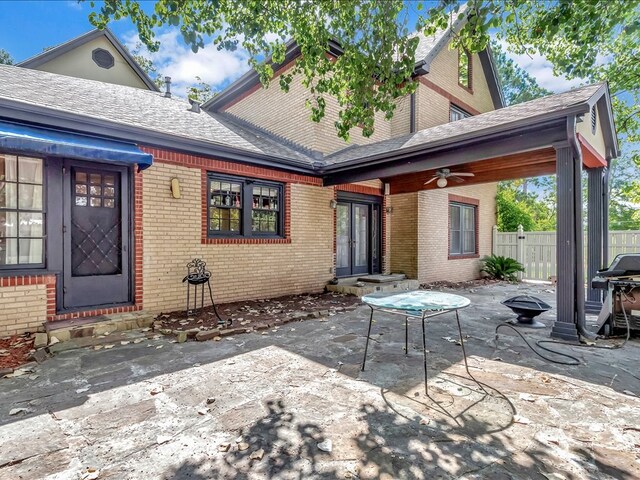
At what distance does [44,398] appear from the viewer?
307cm

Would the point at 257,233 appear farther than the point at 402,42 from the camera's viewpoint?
Yes

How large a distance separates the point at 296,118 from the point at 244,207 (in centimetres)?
392

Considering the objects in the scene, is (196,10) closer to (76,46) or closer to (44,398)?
(44,398)

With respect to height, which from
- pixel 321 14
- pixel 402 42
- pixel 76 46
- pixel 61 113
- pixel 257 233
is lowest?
pixel 257 233

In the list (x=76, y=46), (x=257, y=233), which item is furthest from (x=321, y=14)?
(x=76, y=46)

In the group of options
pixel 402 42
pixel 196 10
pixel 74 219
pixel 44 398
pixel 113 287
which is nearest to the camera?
pixel 44 398

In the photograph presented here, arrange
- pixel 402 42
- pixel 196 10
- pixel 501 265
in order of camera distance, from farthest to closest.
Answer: pixel 501 265
pixel 196 10
pixel 402 42

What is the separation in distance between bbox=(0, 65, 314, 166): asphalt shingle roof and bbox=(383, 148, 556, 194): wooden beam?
296 centimetres

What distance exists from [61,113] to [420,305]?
567 centimetres

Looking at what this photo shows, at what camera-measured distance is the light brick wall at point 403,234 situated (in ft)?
33.4

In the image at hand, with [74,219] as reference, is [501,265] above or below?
below

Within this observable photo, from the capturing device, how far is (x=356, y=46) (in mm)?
4512

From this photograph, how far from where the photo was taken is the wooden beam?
6117 millimetres

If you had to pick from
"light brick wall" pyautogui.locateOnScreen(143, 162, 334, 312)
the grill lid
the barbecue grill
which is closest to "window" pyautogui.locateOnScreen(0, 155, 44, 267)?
"light brick wall" pyautogui.locateOnScreen(143, 162, 334, 312)
